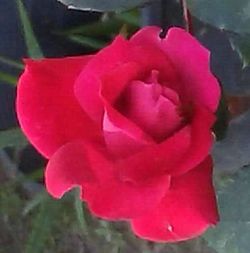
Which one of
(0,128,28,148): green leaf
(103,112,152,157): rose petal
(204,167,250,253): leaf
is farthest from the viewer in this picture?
(0,128,28,148): green leaf

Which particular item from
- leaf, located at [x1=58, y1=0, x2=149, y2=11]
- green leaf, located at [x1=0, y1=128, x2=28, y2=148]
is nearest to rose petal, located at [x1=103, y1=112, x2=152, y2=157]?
leaf, located at [x1=58, y1=0, x2=149, y2=11]

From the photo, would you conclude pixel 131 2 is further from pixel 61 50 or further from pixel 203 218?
pixel 61 50

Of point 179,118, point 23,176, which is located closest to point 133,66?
point 179,118

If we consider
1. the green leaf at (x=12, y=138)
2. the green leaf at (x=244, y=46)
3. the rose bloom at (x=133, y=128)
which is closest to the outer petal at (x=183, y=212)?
the rose bloom at (x=133, y=128)

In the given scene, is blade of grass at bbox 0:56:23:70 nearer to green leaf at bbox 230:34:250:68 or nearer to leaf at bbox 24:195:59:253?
leaf at bbox 24:195:59:253

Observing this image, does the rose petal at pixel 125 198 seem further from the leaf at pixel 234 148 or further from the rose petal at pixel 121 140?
the leaf at pixel 234 148

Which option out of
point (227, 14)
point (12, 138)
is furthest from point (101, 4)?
point (12, 138)
